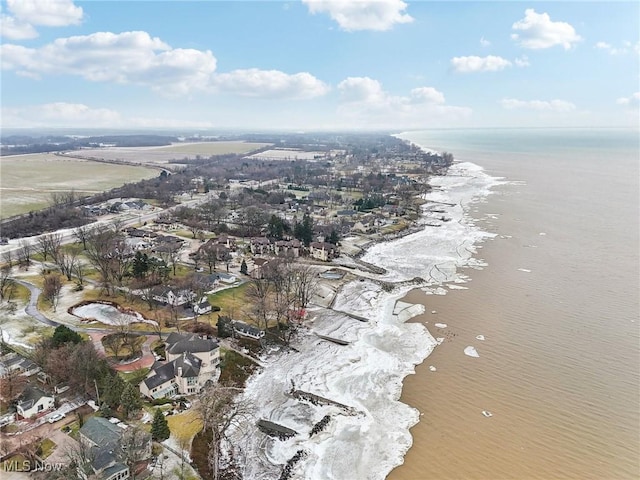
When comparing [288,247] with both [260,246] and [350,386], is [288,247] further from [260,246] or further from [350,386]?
[350,386]

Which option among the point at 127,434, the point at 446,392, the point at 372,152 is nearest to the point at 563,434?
the point at 446,392

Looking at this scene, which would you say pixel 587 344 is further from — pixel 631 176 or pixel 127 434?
pixel 631 176

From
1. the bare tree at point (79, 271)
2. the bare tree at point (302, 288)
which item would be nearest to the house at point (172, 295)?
the bare tree at point (302, 288)

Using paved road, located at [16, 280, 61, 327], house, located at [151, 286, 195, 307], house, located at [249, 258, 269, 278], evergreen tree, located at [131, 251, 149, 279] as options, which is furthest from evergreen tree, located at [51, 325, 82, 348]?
house, located at [249, 258, 269, 278]

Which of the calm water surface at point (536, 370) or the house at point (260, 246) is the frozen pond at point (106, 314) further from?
the calm water surface at point (536, 370)

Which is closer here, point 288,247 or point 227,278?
point 227,278

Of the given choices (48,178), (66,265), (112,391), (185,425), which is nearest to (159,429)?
(185,425)
